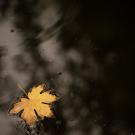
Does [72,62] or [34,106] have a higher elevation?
[72,62]

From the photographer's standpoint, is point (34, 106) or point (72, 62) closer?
point (34, 106)

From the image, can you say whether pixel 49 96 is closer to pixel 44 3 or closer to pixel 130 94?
pixel 130 94

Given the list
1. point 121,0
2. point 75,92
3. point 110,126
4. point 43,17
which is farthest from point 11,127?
point 121,0

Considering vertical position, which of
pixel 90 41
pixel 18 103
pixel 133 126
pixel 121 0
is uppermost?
pixel 121 0
